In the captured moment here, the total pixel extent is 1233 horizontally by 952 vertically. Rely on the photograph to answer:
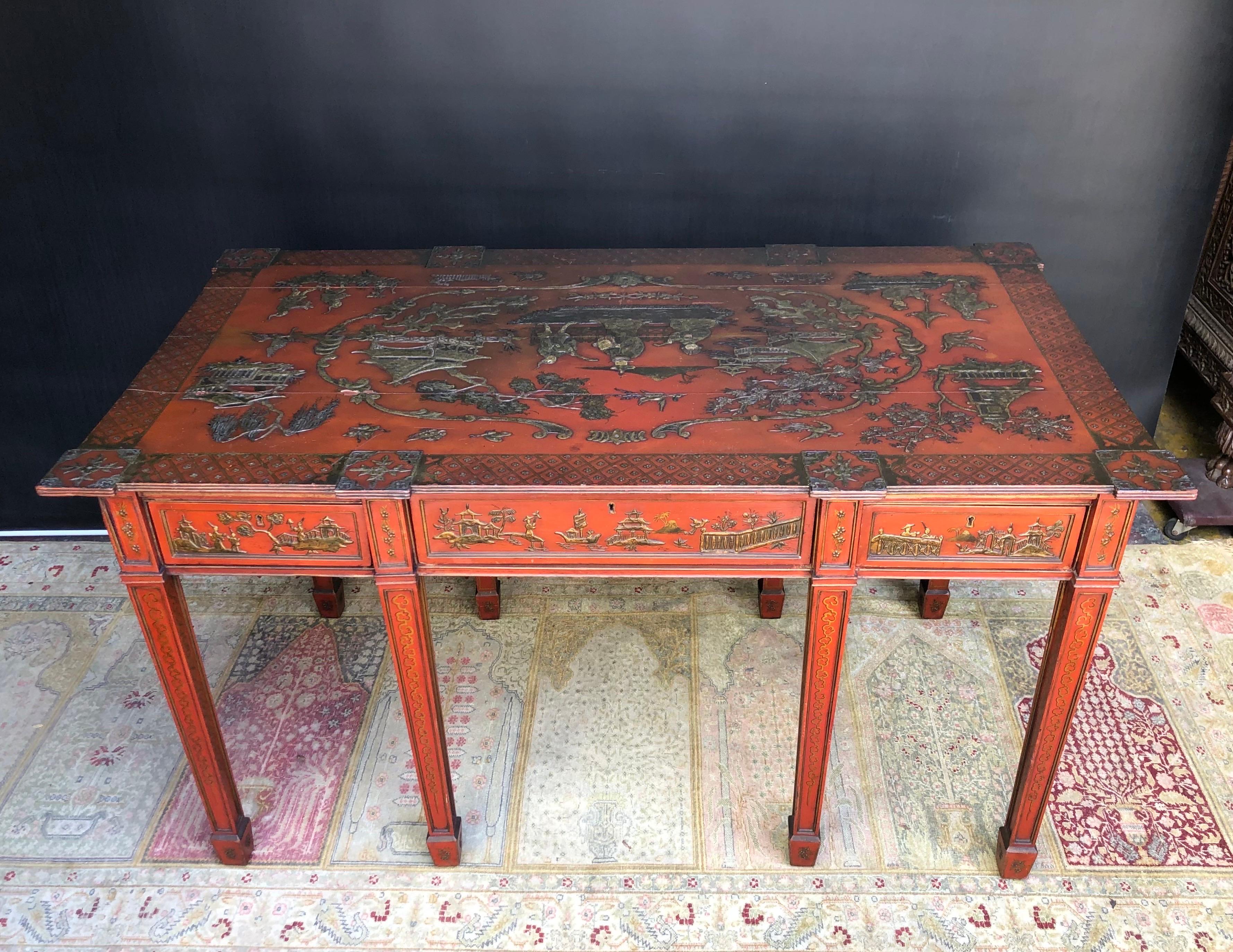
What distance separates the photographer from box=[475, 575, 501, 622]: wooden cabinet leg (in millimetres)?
3346

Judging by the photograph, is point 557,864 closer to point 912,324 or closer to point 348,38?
point 912,324

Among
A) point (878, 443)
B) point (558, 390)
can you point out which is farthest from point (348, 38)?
point (878, 443)

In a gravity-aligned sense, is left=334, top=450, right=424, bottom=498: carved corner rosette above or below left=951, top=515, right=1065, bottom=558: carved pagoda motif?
above

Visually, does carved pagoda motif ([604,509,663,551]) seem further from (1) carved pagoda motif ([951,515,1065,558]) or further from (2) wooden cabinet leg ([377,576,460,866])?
(1) carved pagoda motif ([951,515,1065,558])

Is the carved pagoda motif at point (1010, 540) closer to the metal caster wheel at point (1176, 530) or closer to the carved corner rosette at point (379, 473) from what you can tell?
the carved corner rosette at point (379, 473)

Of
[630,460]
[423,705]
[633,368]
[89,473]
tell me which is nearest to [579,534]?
[630,460]

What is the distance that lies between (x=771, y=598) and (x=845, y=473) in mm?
1342

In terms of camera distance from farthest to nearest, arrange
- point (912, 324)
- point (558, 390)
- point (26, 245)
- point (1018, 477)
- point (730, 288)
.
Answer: point (26, 245) → point (730, 288) → point (912, 324) → point (558, 390) → point (1018, 477)

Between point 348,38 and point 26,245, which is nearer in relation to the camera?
point 348,38

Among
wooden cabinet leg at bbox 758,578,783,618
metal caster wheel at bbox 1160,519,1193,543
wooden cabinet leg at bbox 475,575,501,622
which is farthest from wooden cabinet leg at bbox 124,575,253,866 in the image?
metal caster wheel at bbox 1160,519,1193,543

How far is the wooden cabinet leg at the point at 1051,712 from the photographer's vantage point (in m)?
2.19

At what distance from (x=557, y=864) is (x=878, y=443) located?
4.45ft

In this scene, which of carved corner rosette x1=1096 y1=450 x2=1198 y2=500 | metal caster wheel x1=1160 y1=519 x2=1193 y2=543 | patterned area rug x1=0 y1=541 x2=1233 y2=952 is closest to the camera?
carved corner rosette x1=1096 y1=450 x2=1198 y2=500

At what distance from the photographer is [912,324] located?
260 centimetres
